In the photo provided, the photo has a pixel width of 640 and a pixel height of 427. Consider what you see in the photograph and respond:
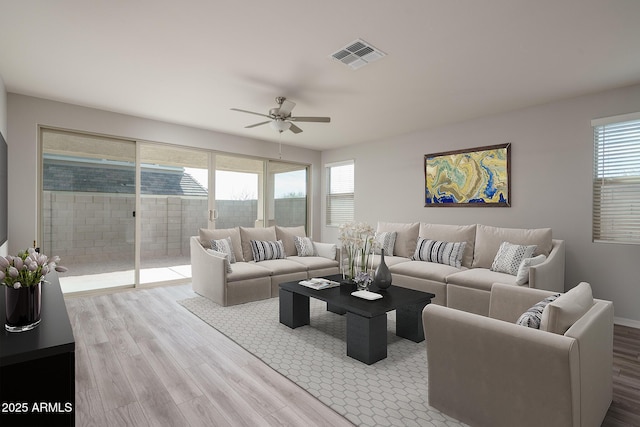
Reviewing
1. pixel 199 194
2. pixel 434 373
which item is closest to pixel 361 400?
pixel 434 373

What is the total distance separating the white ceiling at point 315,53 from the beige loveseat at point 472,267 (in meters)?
1.65

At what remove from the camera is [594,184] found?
12.1 feet

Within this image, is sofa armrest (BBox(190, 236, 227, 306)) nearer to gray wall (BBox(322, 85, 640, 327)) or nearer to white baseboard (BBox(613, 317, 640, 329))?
gray wall (BBox(322, 85, 640, 327))

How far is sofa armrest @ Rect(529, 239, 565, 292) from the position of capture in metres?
3.15

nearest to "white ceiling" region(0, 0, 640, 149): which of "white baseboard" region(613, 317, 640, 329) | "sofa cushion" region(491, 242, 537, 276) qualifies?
"sofa cushion" region(491, 242, 537, 276)

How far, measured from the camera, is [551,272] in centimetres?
338

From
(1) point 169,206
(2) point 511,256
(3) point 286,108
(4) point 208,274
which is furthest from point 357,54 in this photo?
(1) point 169,206

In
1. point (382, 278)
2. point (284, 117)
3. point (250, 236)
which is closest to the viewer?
point (382, 278)

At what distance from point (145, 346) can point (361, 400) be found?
1942 millimetres

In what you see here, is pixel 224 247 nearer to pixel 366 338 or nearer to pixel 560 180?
pixel 366 338

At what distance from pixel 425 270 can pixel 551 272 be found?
1.30 meters

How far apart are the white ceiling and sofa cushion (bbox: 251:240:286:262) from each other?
1929 mm

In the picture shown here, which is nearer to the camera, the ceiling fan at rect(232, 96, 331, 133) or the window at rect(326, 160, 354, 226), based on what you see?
the ceiling fan at rect(232, 96, 331, 133)

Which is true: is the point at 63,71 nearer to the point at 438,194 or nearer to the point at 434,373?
the point at 434,373
